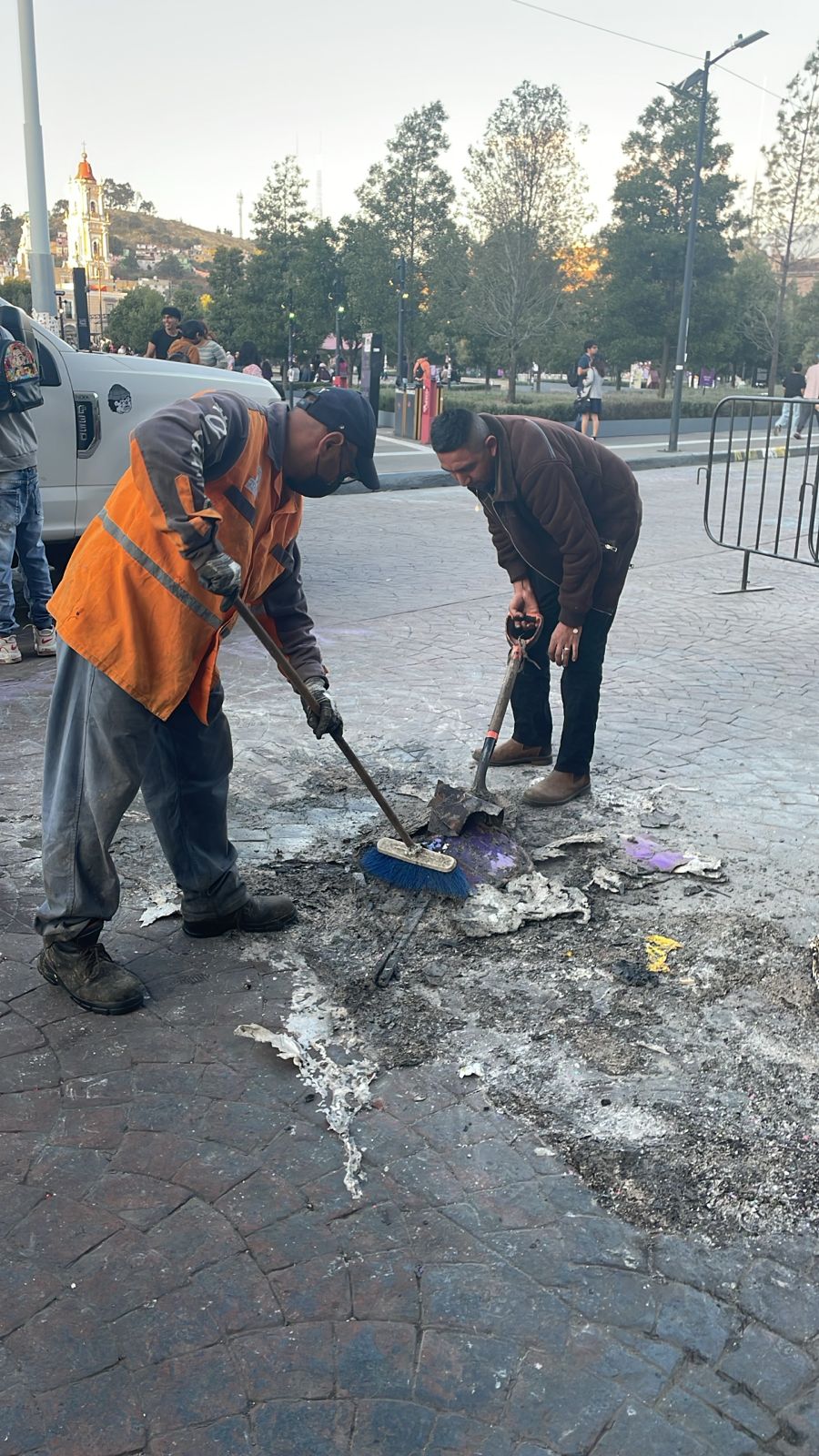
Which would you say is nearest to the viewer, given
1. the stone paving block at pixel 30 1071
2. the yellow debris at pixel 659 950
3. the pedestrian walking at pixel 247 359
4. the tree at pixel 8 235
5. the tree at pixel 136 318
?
the stone paving block at pixel 30 1071

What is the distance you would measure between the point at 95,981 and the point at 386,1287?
1305mm

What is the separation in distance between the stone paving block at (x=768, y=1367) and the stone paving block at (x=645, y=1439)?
0.16m

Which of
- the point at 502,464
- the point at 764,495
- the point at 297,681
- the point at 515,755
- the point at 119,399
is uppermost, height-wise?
the point at 119,399

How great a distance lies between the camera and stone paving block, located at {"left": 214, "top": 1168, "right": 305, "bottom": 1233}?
7.77ft

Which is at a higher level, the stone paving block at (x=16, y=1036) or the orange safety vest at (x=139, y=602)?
the orange safety vest at (x=139, y=602)

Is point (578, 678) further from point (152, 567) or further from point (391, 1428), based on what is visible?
point (391, 1428)

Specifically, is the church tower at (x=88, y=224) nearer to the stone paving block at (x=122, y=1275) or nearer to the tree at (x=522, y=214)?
the tree at (x=522, y=214)

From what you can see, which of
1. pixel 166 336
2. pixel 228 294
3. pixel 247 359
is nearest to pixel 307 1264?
pixel 166 336

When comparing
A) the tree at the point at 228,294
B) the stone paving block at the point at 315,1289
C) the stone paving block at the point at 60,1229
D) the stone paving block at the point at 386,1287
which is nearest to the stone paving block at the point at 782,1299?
the stone paving block at the point at 386,1287

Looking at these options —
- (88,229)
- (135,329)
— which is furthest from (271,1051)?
(88,229)

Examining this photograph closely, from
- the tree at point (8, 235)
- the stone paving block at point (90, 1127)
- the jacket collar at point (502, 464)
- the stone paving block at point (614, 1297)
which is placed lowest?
the stone paving block at point (614, 1297)

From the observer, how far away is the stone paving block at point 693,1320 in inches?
82.1

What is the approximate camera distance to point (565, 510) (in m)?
4.29

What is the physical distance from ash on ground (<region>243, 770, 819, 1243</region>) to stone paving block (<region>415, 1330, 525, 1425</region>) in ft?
1.55
